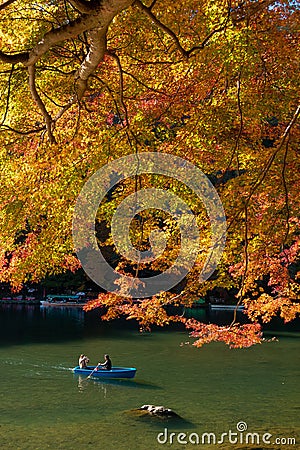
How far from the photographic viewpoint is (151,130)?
782 cm

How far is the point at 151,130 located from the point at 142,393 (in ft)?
29.7

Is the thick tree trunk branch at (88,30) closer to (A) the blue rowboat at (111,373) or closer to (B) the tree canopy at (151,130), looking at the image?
(B) the tree canopy at (151,130)

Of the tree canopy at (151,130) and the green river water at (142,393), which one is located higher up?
the tree canopy at (151,130)

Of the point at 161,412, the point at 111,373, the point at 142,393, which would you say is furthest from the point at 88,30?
the point at 111,373

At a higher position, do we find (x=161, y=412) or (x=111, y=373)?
(x=111, y=373)

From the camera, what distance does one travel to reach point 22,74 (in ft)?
22.1

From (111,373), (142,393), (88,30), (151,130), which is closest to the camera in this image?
(88,30)

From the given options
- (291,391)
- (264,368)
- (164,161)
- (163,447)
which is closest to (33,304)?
(264,368)

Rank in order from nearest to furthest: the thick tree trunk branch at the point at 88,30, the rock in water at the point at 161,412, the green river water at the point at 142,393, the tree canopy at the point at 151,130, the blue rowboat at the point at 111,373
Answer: the thick tree trunk branch at the point at 88,30 < the tree canopy at the point at 151,130 < the green river water at the point at 142,393 < the rock in water at the point at 161,412 < the blue rowboat at the point at 111,373

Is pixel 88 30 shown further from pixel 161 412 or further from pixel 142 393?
pixel 142 393

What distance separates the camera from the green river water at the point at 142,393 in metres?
10.6

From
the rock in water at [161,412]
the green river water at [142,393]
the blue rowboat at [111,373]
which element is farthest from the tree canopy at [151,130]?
the blue rowboat at [111,373]

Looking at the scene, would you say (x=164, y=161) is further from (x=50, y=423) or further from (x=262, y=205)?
(x=50, y=423)

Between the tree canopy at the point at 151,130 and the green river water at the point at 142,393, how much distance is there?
387 centimetres
